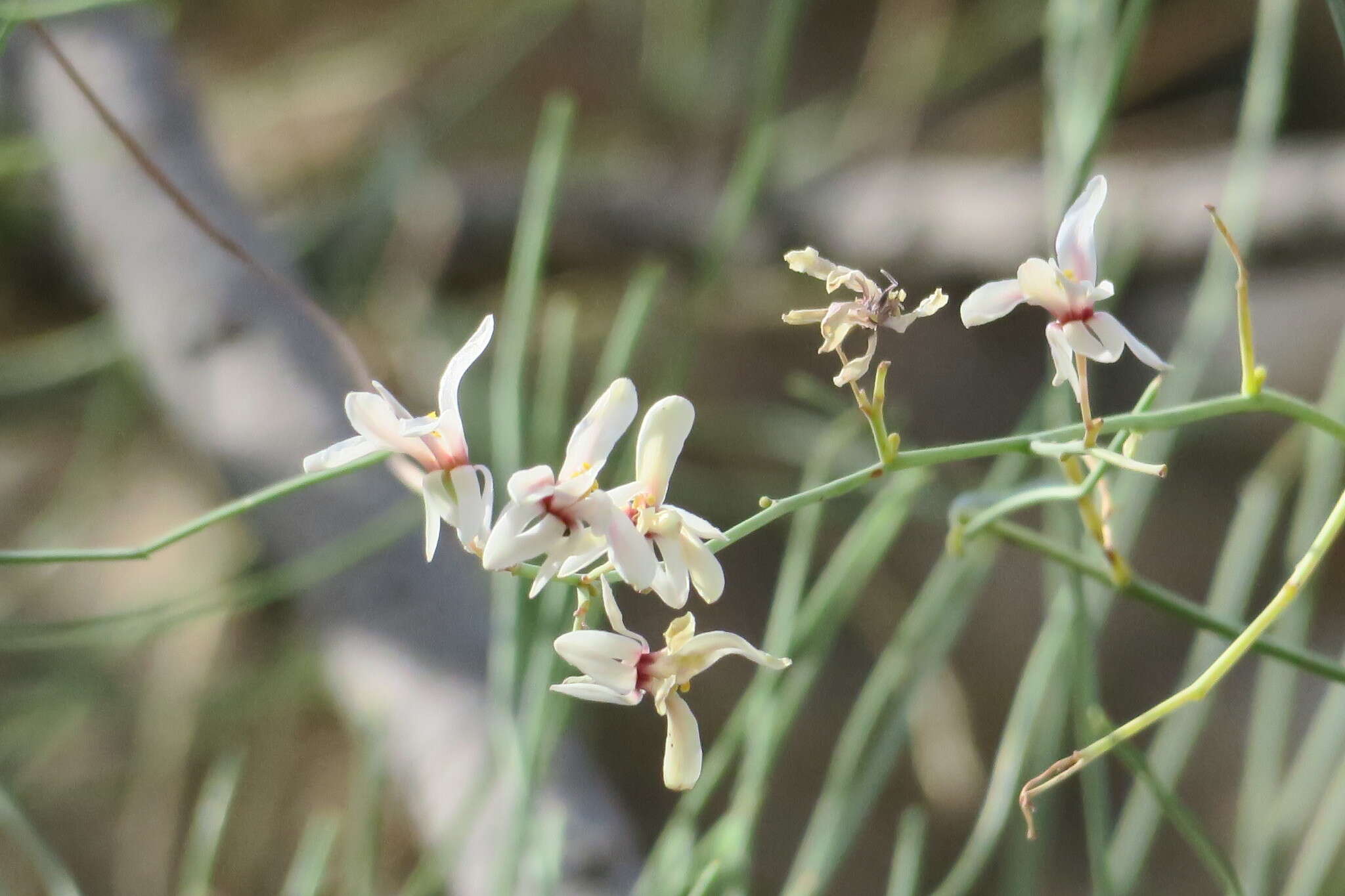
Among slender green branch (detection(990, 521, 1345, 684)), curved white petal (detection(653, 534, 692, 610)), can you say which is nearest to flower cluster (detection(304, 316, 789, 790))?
curved white petal (detection(653, 534, 692, 610))

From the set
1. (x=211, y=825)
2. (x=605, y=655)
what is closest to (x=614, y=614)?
(x=605, y=655)

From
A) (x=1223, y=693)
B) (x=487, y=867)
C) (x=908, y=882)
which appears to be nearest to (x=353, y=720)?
(x=487, y=867)

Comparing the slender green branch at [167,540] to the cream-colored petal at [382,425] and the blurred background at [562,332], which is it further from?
the blurred background at [562,332]

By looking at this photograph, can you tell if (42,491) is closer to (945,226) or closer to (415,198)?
(415,198)

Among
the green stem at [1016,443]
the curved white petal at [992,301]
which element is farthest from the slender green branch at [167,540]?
the curved white petal at [992,301]

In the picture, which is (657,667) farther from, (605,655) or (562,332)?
(562,332)
